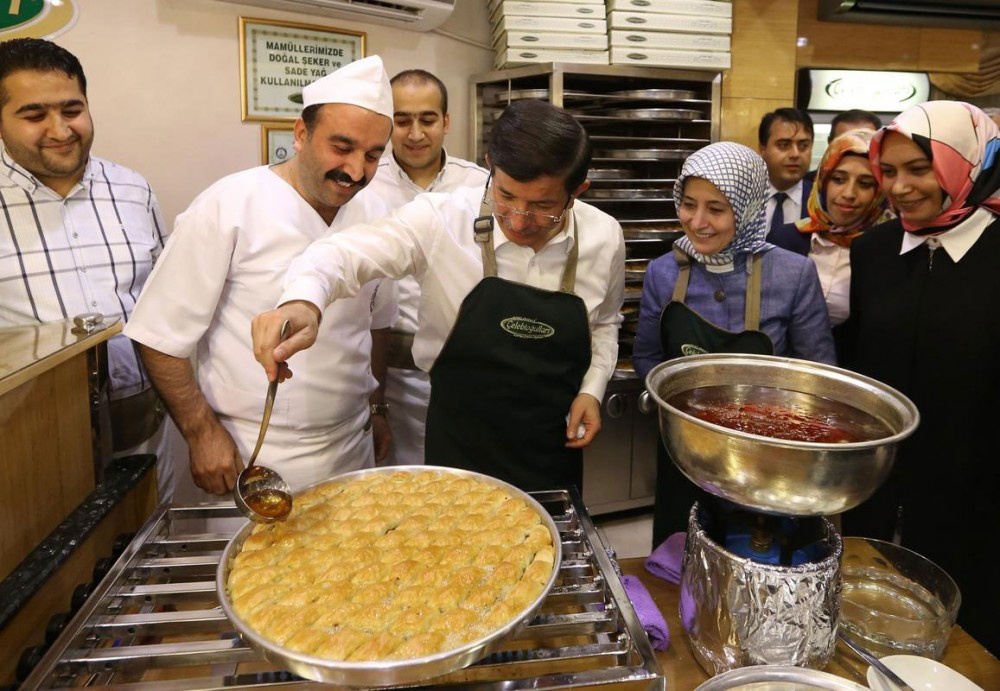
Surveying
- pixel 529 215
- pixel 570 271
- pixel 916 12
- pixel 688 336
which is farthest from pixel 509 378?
pixel 916 12

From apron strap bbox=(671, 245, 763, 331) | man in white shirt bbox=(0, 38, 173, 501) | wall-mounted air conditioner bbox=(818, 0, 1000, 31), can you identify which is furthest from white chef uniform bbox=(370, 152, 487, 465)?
wall-mounted air conditioner bbox=(818, 0, 1000, 31)

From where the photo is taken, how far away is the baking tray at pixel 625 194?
3.35m

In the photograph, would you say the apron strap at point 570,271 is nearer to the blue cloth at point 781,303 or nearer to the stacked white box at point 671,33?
the blue cloth at point 781,303

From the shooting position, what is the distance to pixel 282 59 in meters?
3.31

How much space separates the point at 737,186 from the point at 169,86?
2.65 metres

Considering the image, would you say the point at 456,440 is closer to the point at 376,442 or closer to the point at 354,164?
the point at 376,442

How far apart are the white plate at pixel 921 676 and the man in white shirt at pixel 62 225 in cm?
223

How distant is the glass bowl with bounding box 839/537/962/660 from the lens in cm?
114

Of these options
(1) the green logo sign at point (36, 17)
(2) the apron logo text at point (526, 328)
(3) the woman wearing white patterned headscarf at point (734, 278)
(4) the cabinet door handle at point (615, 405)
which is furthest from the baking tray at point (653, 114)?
(1) the green logo sign at point (36, 17)

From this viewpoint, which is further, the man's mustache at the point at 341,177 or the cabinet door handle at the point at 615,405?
the cabinet door handle at the point at 615,405

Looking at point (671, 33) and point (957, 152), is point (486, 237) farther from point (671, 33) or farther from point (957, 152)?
point (671, 33)

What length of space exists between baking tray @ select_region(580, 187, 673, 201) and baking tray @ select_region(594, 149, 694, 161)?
0.16 m

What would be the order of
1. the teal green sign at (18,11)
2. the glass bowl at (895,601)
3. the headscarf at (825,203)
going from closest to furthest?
the glass bowl at (895,601)
the headscarf at (825,203)
the teal green sign at (18,11)

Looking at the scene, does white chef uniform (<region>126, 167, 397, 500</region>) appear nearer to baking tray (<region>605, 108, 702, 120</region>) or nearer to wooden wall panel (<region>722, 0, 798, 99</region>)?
baking tray (<region>605, 108, 702, 120</region>)
